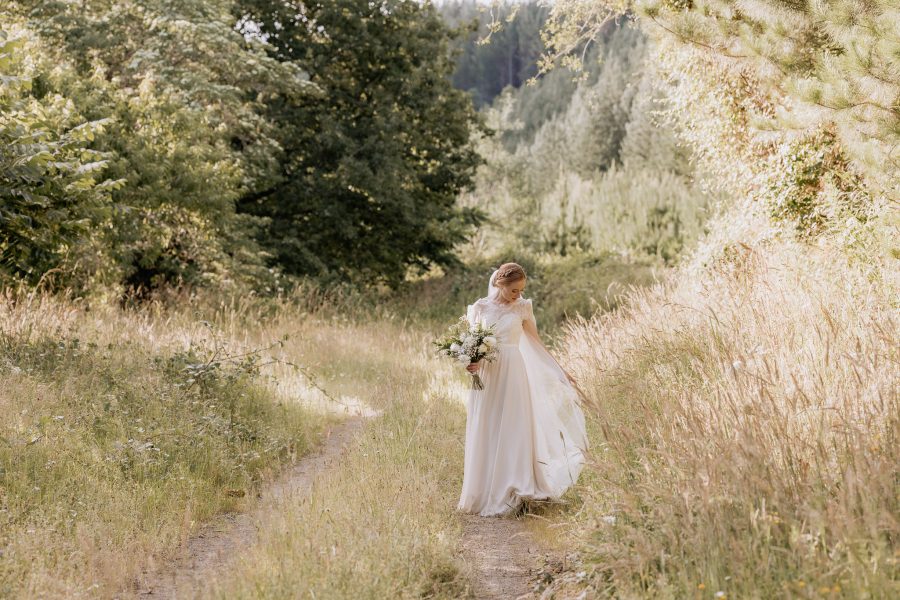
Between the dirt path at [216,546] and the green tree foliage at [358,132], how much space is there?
12109 millimetres

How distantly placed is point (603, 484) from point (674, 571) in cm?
132

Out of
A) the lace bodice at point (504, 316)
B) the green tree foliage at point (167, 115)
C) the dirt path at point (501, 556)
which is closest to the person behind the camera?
the dirt path at point (501, 556)

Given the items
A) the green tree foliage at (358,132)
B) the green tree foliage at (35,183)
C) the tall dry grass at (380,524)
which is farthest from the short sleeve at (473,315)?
the green tree foliage at (358,132)

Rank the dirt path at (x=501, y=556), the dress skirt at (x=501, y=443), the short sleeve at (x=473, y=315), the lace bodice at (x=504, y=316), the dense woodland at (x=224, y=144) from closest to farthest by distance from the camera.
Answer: the dirt path at (x=501, y=556), the dress skirt at (x=501, y=443), the lace bodice at (x=504, y=316), the short sleeve at (x=473, y=315), the dense woodland at (x=224, y=144)

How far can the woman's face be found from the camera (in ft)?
21.6

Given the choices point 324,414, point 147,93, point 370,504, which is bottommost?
point 324,414

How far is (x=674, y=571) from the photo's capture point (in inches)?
155

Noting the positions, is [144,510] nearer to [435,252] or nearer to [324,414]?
[324,414]

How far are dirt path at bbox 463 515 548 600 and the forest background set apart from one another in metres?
0.22

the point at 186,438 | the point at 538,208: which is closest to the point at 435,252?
the point at 538,208

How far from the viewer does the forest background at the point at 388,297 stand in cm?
428

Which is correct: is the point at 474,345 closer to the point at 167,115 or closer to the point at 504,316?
the point at 504,316

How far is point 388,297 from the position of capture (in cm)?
2194

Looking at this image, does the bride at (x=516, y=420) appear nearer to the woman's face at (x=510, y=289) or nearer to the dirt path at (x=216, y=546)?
the woman's face at (x=510, y=289)
